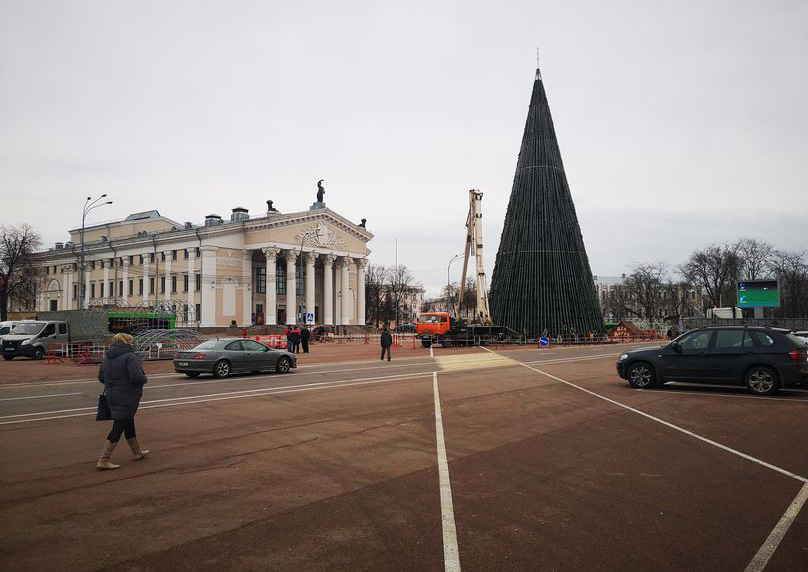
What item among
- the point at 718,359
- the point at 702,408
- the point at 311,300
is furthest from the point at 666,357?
the point at 311,300

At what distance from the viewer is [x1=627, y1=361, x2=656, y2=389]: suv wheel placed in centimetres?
1461

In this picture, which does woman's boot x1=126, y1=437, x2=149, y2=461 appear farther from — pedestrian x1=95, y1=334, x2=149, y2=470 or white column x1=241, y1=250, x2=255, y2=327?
white column x1=241, y1=250, x2=255, y2=327

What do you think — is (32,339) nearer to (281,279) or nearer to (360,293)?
(281,279)

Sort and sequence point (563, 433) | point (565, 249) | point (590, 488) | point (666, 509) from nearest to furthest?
point (666, 509) < point (590, 488) < point (563, 433) < point (565, 249)

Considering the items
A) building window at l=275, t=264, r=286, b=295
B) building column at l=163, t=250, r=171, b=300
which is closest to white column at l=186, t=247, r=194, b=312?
building column at l=163, t=250, r=171, b=300

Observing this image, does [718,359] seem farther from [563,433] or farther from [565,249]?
[565,249]

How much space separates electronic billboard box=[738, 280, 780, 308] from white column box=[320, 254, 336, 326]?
44.5m

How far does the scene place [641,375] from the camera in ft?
48.5

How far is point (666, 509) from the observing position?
5414 mm

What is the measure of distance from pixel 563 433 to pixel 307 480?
4.49 m

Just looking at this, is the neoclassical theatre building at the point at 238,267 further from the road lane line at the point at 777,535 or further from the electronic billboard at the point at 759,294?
the road lane line at the point at 777,535

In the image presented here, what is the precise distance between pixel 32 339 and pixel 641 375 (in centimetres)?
2944

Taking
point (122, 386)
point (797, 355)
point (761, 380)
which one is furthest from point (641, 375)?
point (122, 386)

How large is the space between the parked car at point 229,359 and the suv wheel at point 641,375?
1188cm
